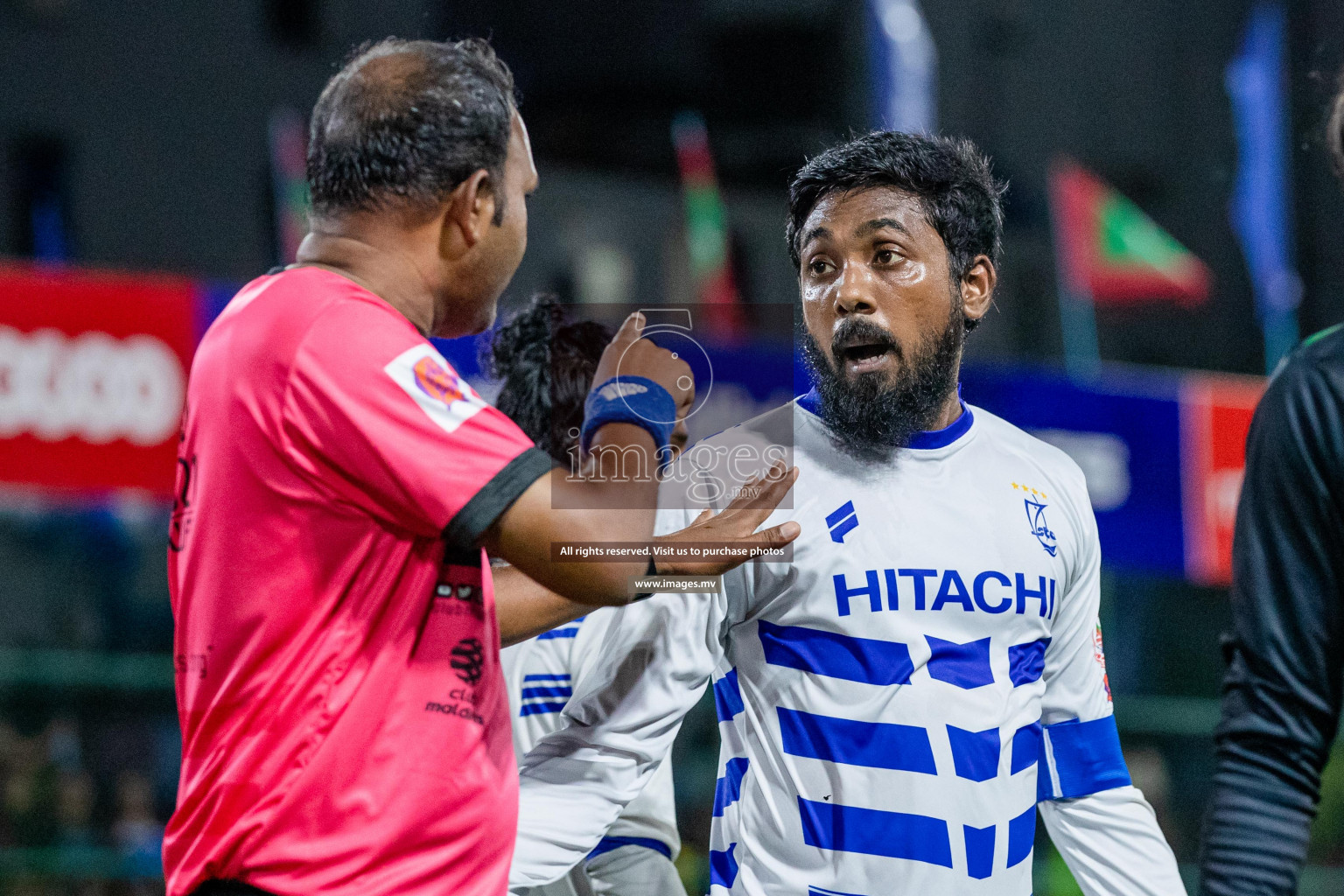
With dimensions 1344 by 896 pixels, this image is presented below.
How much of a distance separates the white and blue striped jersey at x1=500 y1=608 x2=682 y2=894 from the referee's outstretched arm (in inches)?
47.9

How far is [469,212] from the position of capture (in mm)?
1786

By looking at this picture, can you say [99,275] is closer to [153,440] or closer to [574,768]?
[153,440]

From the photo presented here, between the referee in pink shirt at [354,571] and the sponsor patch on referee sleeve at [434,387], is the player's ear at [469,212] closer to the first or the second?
the referee in pink shirt at [354,571]

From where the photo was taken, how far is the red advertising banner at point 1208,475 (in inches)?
309

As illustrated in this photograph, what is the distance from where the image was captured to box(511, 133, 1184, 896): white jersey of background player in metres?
2.06

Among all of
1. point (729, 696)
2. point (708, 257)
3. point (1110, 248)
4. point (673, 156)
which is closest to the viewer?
point (729, 696)

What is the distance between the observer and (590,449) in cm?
175

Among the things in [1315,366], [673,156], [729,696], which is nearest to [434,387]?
[729,696]

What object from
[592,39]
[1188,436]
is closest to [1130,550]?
[1188,436]

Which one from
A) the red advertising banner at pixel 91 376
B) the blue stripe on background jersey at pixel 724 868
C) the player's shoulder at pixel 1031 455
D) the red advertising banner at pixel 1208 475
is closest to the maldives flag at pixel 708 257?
the red advertising banner at pixel 1208 475

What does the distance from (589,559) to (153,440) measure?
15.7ft

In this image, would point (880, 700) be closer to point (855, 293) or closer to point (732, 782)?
point (732, 782)

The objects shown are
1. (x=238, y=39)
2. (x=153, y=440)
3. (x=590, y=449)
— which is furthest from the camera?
(x=238, y=39)

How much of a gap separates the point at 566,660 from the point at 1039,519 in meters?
0.97
